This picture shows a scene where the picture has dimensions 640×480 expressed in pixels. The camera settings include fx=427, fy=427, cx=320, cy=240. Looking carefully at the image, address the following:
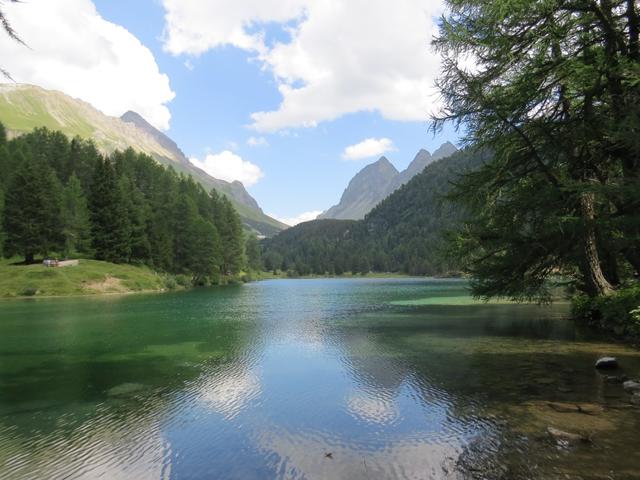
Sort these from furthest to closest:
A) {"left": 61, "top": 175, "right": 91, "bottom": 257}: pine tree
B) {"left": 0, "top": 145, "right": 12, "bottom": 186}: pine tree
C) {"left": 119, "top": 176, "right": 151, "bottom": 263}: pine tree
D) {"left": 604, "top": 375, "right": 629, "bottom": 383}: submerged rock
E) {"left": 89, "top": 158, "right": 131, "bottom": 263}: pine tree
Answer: {"left": 0, "top": 145, "right": 12, "bottom": 186}: pine tree, {"left": 119, "top": 176, "right": 151, "bottom": 263}: pine tree, {"left": 89, "top": 158, "right": 131, "bottom": 263}: pine tree, {"left": 61, "top": 175, "right": 91, "bottom": 257}: pine tree, {"left": 604, "top": 375, "right": 629, "bottom": 383}: submerged rock

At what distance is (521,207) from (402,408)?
40.0 feet

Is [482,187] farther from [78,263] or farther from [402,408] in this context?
[78,263]

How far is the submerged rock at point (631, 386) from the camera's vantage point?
491 inches

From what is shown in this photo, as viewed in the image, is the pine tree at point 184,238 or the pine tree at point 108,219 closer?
the pine tree at point 108,219

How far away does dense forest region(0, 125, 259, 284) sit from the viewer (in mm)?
77938

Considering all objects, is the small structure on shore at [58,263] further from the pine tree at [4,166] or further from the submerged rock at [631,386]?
the submerged rock at [631,386]

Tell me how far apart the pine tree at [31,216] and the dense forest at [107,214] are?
151mm

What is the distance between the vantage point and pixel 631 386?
1270 centimetres

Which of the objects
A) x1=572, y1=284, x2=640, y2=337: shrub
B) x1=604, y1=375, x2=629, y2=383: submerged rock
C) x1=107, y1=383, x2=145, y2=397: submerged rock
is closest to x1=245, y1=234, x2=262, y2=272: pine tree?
x1=572, y1=284, x2=640, y2=337: shrub

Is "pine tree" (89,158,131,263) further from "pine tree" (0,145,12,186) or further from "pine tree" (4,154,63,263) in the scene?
"pine tree" (0,145,12,186)

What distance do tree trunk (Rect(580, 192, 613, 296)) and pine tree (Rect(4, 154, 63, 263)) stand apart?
83716mm

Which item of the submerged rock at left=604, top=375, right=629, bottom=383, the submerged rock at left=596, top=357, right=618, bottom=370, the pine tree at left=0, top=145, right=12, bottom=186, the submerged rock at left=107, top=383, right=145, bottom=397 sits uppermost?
the pine tree at left=0, top=145, right=12, bottom=186

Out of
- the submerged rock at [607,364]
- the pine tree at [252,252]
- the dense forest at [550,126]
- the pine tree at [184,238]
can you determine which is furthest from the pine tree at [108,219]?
the submerged rock at [607,364]

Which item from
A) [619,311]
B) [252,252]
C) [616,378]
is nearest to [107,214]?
[619,311]
